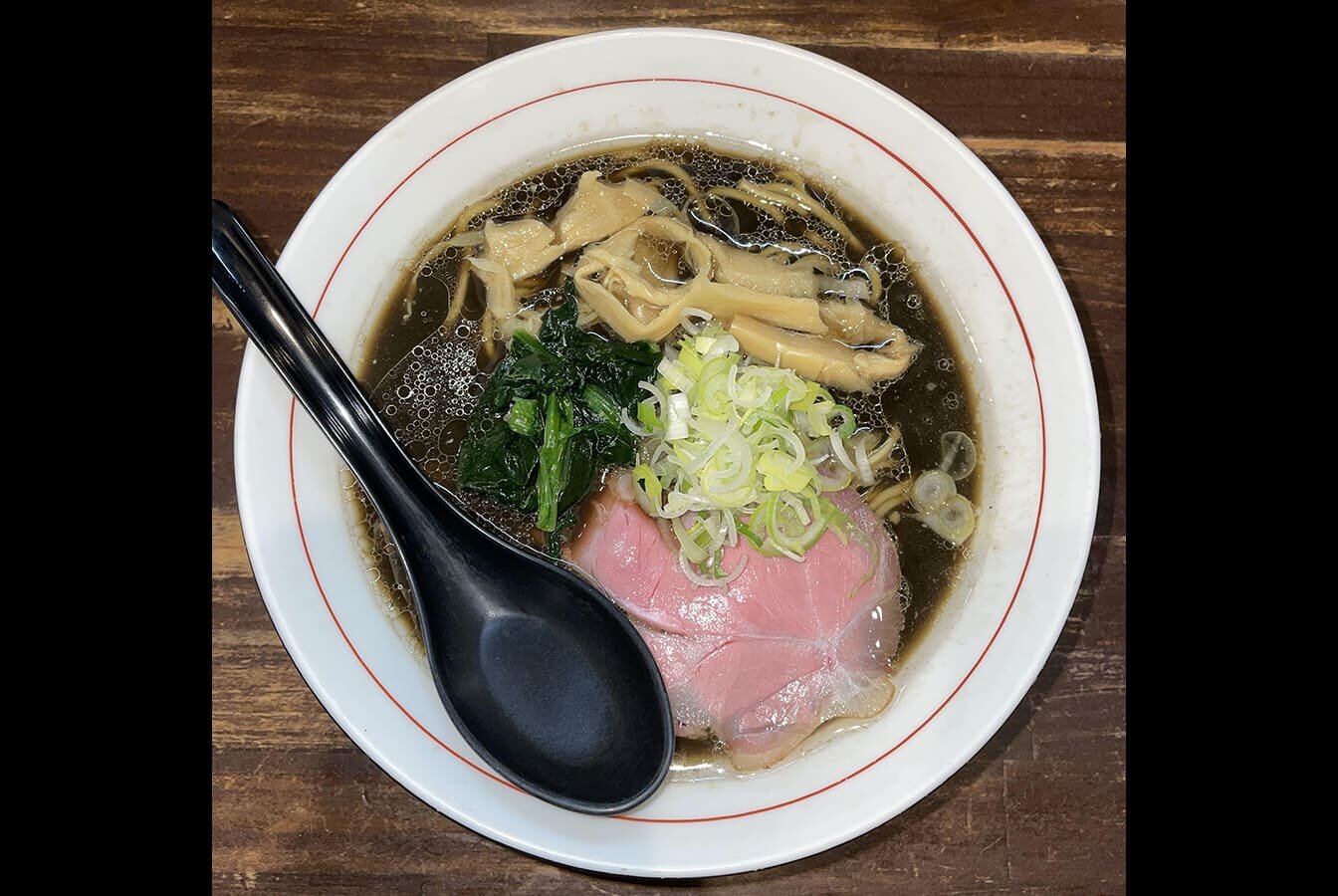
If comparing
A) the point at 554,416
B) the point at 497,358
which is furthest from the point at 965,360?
the point at 497,358

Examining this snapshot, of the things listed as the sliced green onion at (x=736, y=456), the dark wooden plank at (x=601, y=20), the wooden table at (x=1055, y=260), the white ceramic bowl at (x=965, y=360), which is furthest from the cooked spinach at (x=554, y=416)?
the dark wooden plank at (x=601, y=20)

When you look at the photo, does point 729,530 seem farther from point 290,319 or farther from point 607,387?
point 290,319

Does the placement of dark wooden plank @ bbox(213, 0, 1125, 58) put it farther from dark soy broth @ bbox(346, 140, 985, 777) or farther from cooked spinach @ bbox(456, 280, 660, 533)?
cooked spinach @ bbox(456, 280, 660, 533)

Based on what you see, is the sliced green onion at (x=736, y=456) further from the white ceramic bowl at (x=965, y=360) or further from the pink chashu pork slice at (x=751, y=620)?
the white ceramic bowl at (x=965, y=360)

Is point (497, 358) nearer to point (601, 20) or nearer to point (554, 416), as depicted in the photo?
point (554, 416)

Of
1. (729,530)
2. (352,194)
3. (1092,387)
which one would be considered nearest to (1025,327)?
(1092,387)
